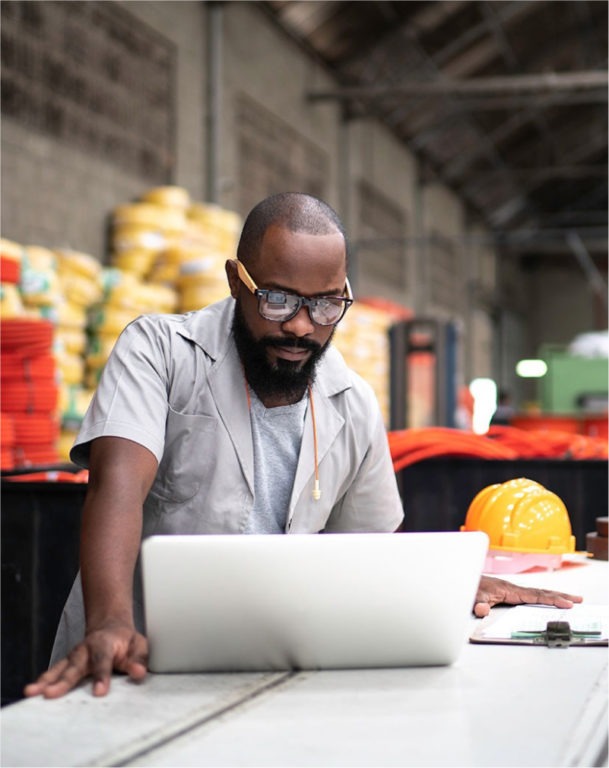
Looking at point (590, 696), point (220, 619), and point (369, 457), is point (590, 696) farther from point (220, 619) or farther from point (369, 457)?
point (369, 457)

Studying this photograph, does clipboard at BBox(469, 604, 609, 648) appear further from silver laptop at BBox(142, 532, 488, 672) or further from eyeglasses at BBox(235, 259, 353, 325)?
eyeglasses at BBox(235, 259, 353, 325)

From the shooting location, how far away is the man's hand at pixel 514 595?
210 cm

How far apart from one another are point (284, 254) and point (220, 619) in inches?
29.5

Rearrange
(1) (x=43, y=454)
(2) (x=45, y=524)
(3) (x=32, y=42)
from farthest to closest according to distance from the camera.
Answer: (3) (x=32, y=42), (1) (x=43, y=454), (2) (x=45, y=524)

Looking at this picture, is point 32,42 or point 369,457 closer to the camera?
point 369,457

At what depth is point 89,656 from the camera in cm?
152

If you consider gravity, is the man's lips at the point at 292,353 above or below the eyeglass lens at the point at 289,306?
below

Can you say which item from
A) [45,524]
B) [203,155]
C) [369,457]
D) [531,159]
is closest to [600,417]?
[203,155]

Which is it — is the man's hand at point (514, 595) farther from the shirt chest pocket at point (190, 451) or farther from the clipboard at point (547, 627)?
the shirt chest pocket at point (190, 451)

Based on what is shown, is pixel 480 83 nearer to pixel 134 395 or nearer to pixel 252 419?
pixel 252 419

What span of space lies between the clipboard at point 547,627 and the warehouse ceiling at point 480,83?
36.2 ft

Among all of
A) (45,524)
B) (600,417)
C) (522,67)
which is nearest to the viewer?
(45,524)

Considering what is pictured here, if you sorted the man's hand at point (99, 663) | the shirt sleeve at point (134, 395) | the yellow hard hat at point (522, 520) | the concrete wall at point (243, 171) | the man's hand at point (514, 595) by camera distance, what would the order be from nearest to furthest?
the man's hand at point (99, 663) < the shirt sleeve at point (134, 395) < the man's hand at point (514, 595) < the yellow hard hat at point (522, 520) < the concrete wall at point (243, 171)

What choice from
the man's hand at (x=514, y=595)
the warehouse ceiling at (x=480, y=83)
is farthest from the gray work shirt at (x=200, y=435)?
the warehouse ceiling at (x=480, y=83)
